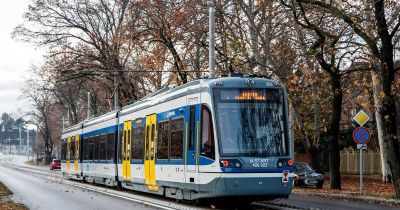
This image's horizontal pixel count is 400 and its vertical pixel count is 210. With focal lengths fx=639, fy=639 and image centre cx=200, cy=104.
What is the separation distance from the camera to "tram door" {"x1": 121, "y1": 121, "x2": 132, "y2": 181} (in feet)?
75.9

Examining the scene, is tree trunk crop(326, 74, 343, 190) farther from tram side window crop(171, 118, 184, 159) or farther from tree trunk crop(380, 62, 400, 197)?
tram side window crop(171, 118, 184, 159)

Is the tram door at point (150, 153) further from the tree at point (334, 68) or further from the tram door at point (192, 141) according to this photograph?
the tree at point (334, 68)

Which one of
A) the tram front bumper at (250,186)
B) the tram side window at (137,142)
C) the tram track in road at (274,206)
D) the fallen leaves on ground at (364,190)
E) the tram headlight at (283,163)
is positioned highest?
the tram side window at (137,142)

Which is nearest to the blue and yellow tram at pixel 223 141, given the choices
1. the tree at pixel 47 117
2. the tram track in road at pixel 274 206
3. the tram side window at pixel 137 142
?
the tram track in road at pixel 274 206

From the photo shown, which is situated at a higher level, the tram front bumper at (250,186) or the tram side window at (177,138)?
the tram side window at (177,138)

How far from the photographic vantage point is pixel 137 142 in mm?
22078

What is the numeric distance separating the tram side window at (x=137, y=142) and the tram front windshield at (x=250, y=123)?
6271 millimetres

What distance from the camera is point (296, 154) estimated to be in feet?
162

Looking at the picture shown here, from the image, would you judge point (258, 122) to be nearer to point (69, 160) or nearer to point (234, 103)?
point (234, 103)

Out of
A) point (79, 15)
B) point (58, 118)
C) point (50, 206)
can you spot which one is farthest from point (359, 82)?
point (58, 118)

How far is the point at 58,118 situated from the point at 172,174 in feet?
275

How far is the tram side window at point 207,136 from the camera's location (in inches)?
613

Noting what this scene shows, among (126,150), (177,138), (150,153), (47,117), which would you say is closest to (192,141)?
(177,138)

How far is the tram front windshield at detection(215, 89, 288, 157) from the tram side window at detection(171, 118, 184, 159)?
6.80ft
